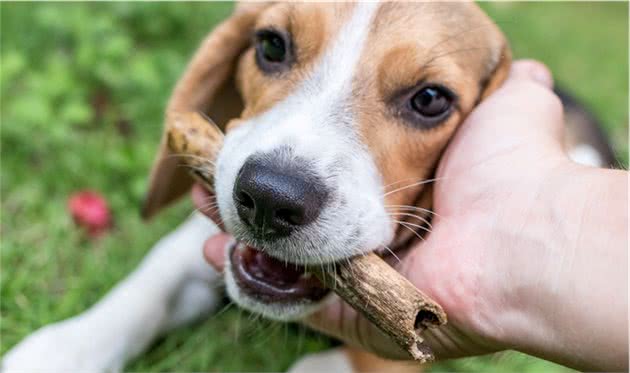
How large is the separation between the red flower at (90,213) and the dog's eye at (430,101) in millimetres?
2132

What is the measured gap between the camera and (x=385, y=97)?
3248 millimetres

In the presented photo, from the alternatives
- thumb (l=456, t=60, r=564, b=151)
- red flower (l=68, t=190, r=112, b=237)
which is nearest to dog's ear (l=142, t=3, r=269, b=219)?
red flower (l=68, t=190, r=112, b=237)

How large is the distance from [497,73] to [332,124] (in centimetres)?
111

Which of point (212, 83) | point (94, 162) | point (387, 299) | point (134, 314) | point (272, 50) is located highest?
point (272, 50)

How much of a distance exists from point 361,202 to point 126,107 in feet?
9.90

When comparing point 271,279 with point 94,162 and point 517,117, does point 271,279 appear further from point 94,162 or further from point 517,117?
point 94,162

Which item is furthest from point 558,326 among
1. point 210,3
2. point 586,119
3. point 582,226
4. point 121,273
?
point 210,3

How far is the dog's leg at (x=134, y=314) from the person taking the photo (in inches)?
138

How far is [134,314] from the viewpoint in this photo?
3.70 meters

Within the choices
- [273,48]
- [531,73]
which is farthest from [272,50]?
[531,73]

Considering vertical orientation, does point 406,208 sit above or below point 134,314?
above

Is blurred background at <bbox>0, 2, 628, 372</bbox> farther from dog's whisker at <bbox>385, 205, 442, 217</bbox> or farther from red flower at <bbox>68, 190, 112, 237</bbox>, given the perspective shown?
dog's whisker at <bbox>385, 205, 442, 217</bbox>

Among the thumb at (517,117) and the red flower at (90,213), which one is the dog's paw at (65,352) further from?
the thumb at (517,117)

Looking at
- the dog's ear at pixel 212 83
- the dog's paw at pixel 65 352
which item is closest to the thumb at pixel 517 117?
the dog's ear at pixel 212 83
